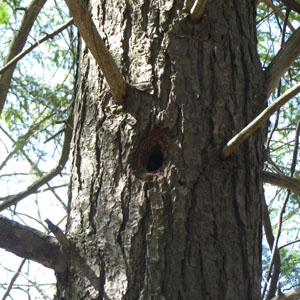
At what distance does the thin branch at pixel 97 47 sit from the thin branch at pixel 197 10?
0.35m

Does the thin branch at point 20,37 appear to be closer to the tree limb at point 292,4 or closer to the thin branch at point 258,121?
the tree limb at point 292,4

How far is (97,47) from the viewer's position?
4.91ft

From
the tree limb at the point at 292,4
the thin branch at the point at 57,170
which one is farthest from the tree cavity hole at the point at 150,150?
the thin branch at the point at 57,170

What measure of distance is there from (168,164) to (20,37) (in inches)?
68.5

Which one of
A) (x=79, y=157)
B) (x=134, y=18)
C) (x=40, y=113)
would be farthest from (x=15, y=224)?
(x=40, y=113)

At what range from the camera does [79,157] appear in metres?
1.73

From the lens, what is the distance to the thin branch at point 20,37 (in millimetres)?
2809

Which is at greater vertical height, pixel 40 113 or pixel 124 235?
pixel 40 113

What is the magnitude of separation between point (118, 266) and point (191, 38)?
820 mm

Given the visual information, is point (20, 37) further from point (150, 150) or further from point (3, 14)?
point (150, 150)

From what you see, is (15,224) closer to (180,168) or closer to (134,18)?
(180,168)

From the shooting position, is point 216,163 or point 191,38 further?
point 191,38

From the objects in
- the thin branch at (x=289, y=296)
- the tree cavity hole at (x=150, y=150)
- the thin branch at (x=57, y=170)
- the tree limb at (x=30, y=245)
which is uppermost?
the thin branch at (x=57, y=170)

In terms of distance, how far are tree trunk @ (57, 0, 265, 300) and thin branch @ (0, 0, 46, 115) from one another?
1.14 metres
